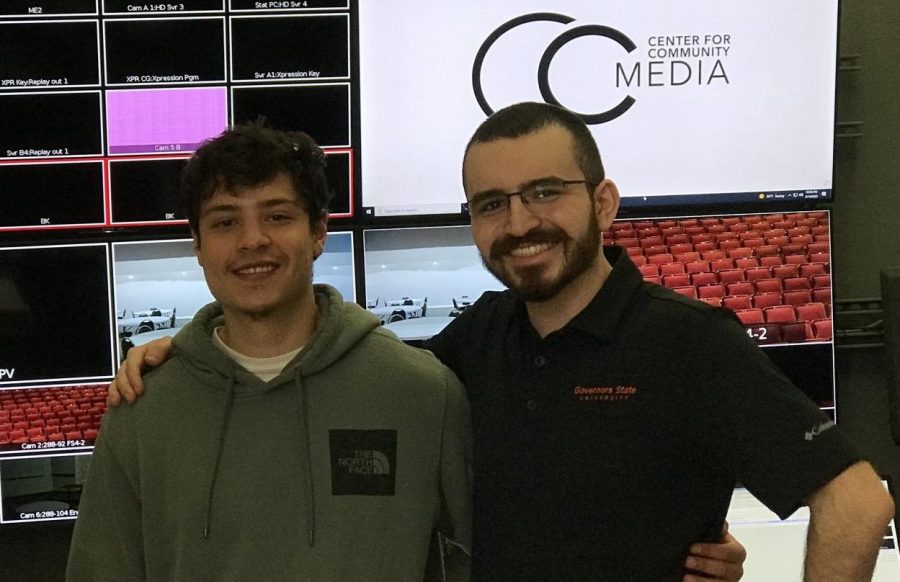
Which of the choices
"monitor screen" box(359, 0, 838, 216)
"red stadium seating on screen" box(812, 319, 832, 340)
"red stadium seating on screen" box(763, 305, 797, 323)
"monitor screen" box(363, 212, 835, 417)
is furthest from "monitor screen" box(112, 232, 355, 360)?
A: "red stadium seating on screen" box(812, 319, 832, 340)

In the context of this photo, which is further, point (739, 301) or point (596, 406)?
point (739, 301)

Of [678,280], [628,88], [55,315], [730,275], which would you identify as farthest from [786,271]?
[55,315]

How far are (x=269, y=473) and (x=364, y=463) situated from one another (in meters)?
0.15

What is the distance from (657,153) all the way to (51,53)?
1620 millimetres

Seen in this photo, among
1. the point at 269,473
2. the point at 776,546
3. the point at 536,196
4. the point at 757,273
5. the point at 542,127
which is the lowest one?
the point at 776,546

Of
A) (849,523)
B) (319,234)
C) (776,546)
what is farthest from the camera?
(776,546)

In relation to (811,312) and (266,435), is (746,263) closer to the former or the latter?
(811,312)

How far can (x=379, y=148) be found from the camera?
2.44 metres

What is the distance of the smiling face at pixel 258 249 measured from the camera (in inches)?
56.7

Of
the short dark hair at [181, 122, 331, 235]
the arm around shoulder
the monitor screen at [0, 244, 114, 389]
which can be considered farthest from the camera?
the monitor screen at [0, 244, 114, 389]

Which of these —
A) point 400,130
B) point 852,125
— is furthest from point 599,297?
point 852,125

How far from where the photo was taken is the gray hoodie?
1.41 meters

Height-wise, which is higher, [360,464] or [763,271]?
[763,271]

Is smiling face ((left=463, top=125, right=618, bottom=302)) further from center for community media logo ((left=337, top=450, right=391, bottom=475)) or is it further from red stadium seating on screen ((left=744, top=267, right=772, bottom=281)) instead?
red stadium seating on screen ((left=744, top=267, right=772, bottom=281))
